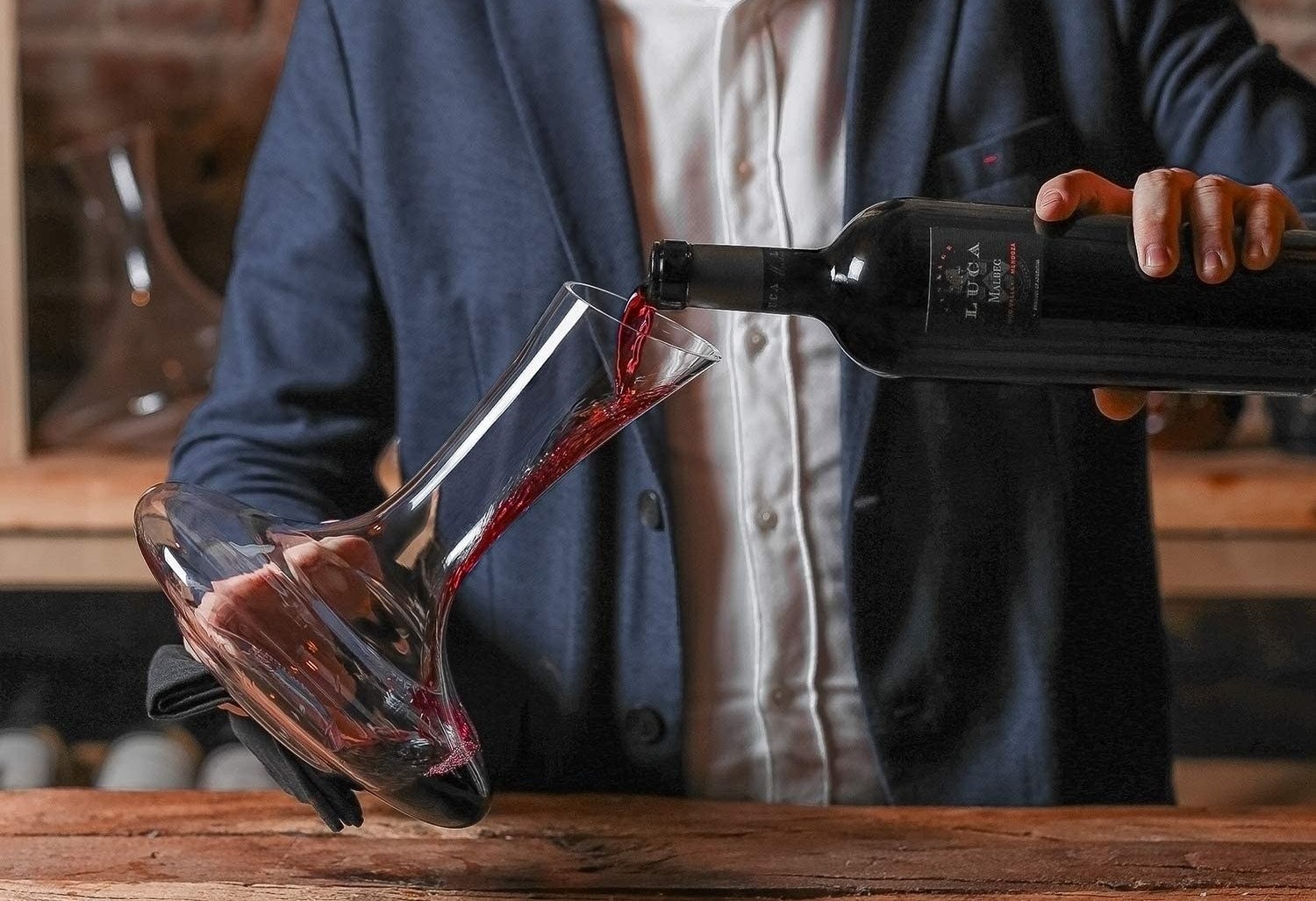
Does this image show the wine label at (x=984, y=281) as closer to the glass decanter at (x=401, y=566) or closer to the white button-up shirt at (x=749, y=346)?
the glass decanter at (x=401, y=566)

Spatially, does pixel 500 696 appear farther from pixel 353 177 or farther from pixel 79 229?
pixel 79 229

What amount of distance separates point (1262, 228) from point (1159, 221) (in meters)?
0.05

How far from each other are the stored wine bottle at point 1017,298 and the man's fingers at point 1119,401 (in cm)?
4

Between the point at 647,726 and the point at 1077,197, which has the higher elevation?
the point at 1077,197

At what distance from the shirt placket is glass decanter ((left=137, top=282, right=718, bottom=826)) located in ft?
0.78

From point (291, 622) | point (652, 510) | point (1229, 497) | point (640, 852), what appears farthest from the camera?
point (1229, 497)

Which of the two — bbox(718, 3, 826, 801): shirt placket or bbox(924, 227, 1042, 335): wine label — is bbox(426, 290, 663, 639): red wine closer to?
bbox(924, 227, 1042, 335): wine label

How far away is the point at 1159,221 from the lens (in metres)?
Result: 0.52

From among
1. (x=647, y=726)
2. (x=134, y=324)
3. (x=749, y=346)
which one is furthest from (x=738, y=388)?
(x=134, y=324)

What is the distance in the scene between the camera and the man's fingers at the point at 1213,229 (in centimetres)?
52

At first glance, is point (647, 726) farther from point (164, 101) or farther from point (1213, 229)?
point (164, 101)

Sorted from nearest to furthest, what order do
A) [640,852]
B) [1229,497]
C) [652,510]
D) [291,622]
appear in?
[291,622], [640,852], [652,510], [1229,497]

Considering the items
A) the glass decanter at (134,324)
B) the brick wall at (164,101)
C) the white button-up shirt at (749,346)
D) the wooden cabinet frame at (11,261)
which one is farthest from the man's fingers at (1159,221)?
the wooden cabinet frame at (11,261)

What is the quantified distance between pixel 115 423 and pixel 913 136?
0.66m
